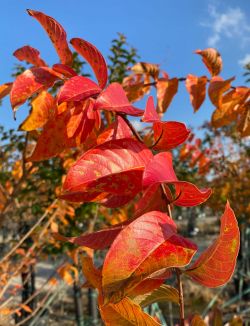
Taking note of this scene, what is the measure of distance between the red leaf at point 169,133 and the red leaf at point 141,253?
149mm

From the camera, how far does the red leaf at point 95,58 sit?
0.60 m

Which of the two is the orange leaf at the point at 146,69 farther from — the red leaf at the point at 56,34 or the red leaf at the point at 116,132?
the red leaf at the point at 116,132

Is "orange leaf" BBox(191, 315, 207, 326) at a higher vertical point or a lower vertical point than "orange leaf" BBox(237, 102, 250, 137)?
lower

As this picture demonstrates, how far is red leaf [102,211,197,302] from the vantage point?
39 centimetres

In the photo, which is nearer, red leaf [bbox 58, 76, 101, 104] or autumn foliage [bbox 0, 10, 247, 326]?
autumn foliage [bbox 0, 10, 247, 326]

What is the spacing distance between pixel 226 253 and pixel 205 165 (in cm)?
460

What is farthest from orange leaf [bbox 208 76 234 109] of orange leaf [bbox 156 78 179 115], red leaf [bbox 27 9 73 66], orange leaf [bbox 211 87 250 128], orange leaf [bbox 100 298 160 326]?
orange leaf [bbox 100 298 160 326]

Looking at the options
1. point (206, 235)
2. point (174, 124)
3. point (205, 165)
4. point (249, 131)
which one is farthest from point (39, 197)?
point (206, 235)

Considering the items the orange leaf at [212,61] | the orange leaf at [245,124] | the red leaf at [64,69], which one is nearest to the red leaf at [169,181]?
the red leaf at [64,69]

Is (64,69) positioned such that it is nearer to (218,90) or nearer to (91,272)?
(91,272)

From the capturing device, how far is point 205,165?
16.4 ft

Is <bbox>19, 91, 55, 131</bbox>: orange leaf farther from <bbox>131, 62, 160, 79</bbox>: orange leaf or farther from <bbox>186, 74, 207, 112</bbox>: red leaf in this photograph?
<bbox>131, 62, 160, 79</bbox>: orange leaf

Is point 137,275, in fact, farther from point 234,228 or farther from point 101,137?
point 101,137

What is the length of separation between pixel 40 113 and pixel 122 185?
236 millimetres
